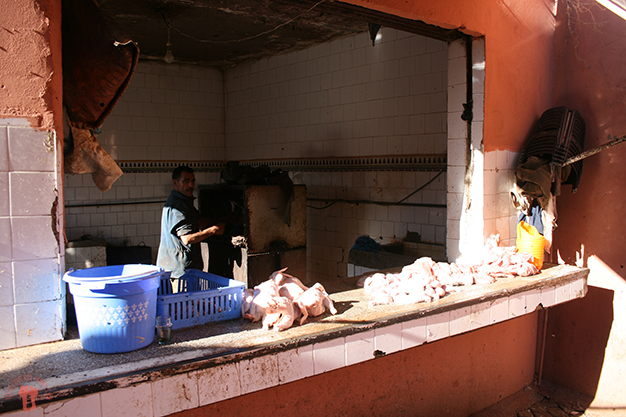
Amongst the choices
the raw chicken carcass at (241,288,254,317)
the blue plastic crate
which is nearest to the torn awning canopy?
the blue plastic crate

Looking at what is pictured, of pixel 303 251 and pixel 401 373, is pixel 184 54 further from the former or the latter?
pixel 401 373

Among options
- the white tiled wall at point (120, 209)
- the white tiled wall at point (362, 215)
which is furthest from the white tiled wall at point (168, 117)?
the white tiled wall at point (362, 215)

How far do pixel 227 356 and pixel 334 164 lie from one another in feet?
15.3

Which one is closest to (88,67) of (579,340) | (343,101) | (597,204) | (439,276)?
(439,276)

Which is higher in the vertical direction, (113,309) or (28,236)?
(28,236)

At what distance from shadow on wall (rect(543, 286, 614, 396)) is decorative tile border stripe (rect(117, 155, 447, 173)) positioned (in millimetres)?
1928

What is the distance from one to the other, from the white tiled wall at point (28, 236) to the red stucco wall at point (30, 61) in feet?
0.21

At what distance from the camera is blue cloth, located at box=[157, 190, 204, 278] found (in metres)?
4.13

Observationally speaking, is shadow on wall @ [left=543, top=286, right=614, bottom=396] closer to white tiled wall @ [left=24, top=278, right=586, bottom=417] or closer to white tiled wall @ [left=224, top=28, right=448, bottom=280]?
white tiled wall @ [left=224, top=28, right=448, bottom=280]

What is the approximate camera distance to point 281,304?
2658 millimetres

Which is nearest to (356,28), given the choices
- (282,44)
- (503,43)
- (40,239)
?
(282,44)

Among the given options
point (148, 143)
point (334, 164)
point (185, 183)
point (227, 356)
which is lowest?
point (227, 356)

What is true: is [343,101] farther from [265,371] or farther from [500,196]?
[265,371]

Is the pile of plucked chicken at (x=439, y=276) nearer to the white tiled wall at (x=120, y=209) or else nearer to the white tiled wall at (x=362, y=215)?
the white tiled wall at (x=362, y=215)
